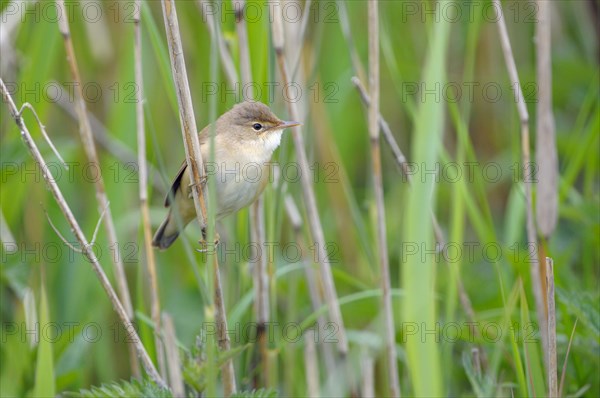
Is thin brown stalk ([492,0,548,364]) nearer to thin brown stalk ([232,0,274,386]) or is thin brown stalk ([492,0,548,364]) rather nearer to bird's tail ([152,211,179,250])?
thin brown stalk ([232,0,274,386])

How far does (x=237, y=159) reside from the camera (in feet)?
10.4

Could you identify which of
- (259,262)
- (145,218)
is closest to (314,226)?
(259,262)

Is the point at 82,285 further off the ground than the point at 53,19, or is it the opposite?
the point at 53,19

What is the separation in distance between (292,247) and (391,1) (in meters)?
1.63

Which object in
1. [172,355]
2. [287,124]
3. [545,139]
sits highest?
[287,124]

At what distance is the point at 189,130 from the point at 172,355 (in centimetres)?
64

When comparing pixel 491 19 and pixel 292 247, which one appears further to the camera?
pixel 292 247

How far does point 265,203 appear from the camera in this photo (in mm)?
3387

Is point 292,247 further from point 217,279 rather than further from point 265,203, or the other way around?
point 217,279

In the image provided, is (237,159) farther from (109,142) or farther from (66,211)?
(109,142)

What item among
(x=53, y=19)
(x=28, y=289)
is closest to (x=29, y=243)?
(x=28, y=289)

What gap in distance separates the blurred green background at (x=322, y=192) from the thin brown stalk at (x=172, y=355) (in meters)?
0.28

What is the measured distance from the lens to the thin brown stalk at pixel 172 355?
6.77 feet

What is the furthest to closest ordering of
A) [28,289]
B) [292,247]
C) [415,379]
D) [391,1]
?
[391,1]
[292,247]
[28,289]
[415,379]
